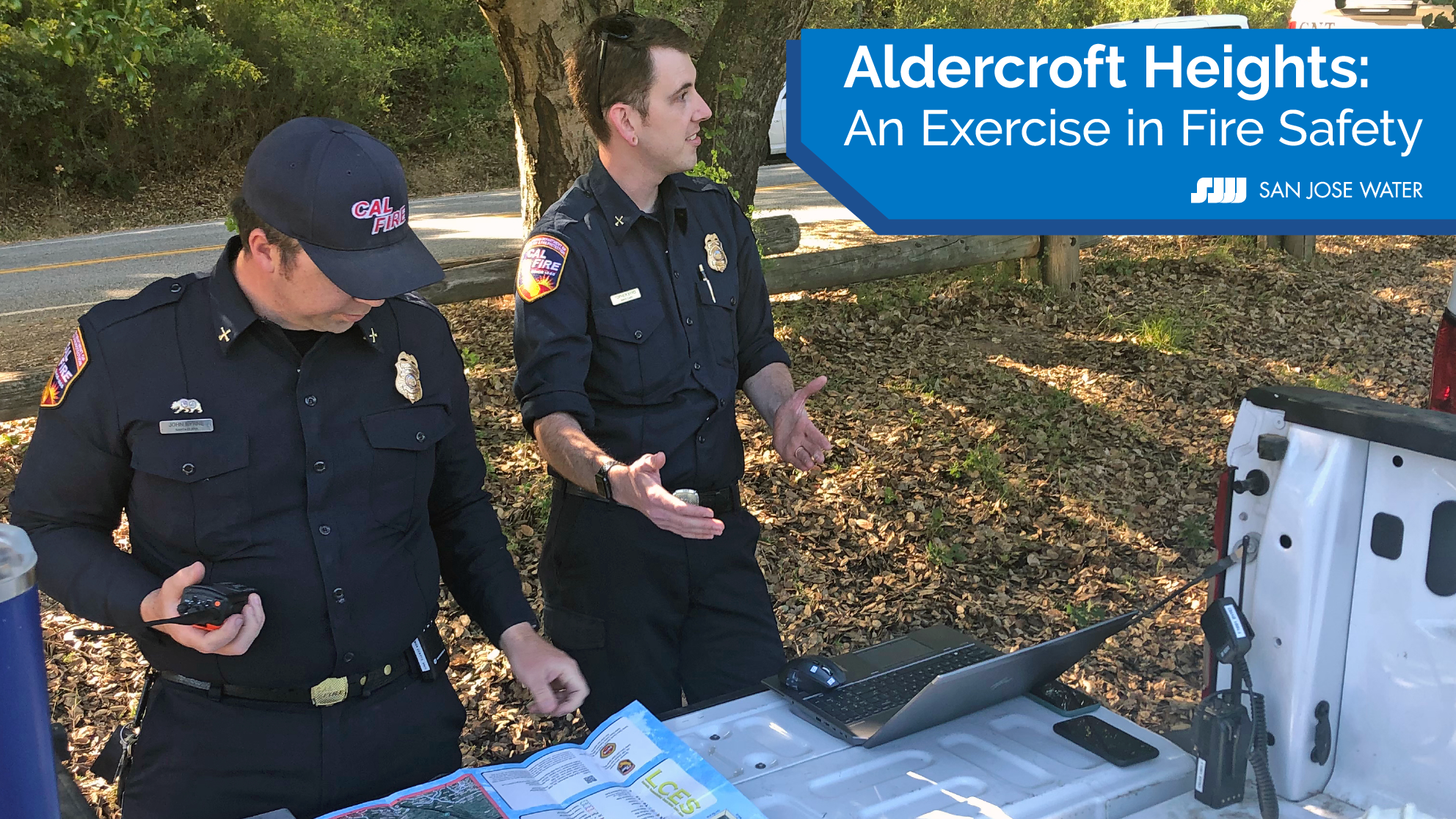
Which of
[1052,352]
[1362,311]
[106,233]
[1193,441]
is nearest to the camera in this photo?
[1193,441]

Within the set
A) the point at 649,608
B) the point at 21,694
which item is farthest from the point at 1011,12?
the point at 21,694

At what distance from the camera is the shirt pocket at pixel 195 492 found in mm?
1998

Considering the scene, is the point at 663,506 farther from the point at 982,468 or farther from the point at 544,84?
the point at 982,468

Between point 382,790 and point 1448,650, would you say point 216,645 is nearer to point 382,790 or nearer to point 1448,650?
point 382,790

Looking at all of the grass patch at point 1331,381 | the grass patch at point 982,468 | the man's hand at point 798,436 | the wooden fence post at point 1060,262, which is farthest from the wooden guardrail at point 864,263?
the man's hand at point 798,436

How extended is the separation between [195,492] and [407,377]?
0.42 m

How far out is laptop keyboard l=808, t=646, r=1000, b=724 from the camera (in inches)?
78.7

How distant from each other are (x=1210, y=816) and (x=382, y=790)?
140cm

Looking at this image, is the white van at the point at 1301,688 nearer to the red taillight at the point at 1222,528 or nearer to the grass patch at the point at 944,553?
the red taillight at the point at 1222,528

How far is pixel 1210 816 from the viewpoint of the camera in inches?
70.0

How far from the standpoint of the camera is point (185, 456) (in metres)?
2.00

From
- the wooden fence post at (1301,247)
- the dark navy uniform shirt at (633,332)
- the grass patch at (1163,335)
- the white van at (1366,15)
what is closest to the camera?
the dark navy uniform shirt at (633,332)

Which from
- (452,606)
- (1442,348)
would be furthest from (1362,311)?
(452,606)

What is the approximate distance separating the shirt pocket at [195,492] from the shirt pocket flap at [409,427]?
224 mm
